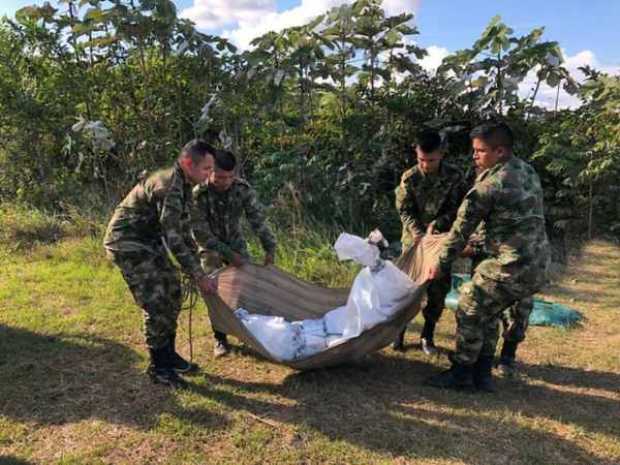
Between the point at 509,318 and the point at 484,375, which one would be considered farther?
the point at 509,318

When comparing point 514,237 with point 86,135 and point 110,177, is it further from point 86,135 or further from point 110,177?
point 110,177

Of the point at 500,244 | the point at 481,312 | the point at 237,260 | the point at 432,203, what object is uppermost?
the point at 432,203

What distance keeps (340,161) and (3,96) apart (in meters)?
4.51

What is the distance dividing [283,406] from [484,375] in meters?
1.32

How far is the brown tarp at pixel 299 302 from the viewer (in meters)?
3.33

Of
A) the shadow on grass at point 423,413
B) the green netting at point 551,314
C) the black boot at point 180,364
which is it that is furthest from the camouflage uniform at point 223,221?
the green netting at point 551,314

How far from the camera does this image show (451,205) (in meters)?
3.80

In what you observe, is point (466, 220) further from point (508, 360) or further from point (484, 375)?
point (508, 360)

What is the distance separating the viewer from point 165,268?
11.1 feet

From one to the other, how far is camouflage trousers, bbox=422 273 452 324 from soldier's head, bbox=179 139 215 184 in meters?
1.86

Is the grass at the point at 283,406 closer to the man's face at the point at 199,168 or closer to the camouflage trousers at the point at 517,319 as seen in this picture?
the camouflage trousers at the point at 517,319

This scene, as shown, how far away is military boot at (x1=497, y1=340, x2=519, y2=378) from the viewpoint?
3.66 m

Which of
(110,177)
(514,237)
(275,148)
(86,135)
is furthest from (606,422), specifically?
(110,177)

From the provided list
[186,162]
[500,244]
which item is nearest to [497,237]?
[500,244]
